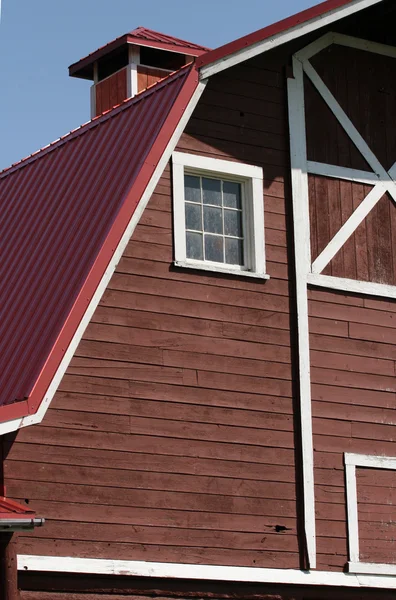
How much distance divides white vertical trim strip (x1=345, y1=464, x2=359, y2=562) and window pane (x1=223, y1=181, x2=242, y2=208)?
11.6 ft

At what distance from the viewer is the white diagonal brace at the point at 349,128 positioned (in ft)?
59.4

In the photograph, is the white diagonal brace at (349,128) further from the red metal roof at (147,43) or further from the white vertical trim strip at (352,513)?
the red metal roof at (147,43)

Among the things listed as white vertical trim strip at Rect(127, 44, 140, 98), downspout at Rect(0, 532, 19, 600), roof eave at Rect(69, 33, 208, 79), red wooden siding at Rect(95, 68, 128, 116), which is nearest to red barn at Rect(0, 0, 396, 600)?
downspout at Rect(0, 532, 19, 600)

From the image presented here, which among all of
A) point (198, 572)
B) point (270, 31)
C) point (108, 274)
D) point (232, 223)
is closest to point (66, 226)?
point (108, 274)

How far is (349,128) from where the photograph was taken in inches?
716

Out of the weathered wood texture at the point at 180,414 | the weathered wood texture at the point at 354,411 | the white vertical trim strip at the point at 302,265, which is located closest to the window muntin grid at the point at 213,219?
the weathered wood texture at the point at 180,414

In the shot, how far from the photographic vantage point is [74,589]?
1477 cm

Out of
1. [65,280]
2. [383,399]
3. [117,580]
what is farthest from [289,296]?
[117,580]

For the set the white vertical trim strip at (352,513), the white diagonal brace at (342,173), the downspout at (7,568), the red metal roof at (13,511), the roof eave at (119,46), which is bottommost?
the downspout at (7,568)

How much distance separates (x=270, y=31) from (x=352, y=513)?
604cm

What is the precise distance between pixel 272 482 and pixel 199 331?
1.99 metres

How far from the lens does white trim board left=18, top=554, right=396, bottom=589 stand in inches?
575

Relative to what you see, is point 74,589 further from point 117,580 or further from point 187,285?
point 187,285

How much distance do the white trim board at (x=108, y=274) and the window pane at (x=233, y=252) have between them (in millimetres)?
1353
